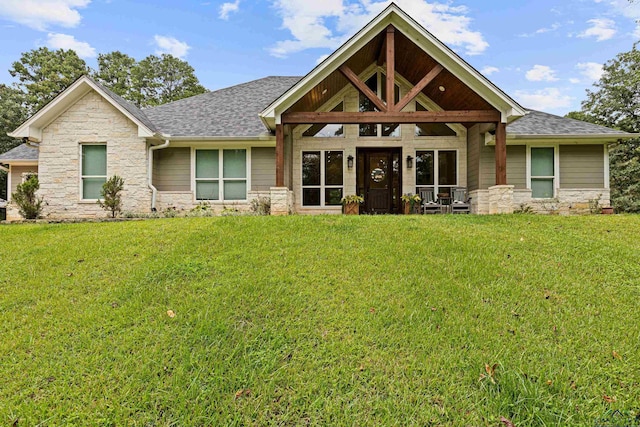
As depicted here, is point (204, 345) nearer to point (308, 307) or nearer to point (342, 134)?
point (308, 307)

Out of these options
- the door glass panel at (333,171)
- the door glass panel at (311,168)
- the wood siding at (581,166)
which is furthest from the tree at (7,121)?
the wood siding at (581,166)

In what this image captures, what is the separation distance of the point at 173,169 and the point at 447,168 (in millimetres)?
9395

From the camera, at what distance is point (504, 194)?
9.09 meters

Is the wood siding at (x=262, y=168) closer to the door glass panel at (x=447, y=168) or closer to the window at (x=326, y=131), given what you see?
the window at (x=326, y=131)

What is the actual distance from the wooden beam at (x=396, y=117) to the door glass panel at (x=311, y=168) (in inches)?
104

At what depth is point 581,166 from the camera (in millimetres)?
11148

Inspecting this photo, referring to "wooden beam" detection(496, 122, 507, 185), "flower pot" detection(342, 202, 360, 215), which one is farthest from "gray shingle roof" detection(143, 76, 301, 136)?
"wooden beam" detection(496, 122, 507, 185)

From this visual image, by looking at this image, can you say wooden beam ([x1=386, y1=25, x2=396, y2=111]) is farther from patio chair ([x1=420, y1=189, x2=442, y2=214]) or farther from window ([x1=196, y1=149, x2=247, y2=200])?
window ([x1=196, y1=149, x2=247, y2=200])

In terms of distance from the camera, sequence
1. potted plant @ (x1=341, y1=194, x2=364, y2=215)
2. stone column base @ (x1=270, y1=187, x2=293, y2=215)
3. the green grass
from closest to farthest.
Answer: the green grass < stone column base @ (x1=270, y1=187, x2=293, y2=215) < potted plant @ (x1=341, y1=194, x2=364, y2=215)

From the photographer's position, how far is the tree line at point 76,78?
2514 centimetres

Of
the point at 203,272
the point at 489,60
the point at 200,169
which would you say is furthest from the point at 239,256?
the point at 489,60

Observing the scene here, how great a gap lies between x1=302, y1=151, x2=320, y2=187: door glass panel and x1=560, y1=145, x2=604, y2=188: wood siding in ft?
26.6

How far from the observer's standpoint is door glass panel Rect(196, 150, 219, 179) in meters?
11.4

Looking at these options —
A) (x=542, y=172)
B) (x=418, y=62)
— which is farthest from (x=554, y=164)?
(x=418, y=62)
